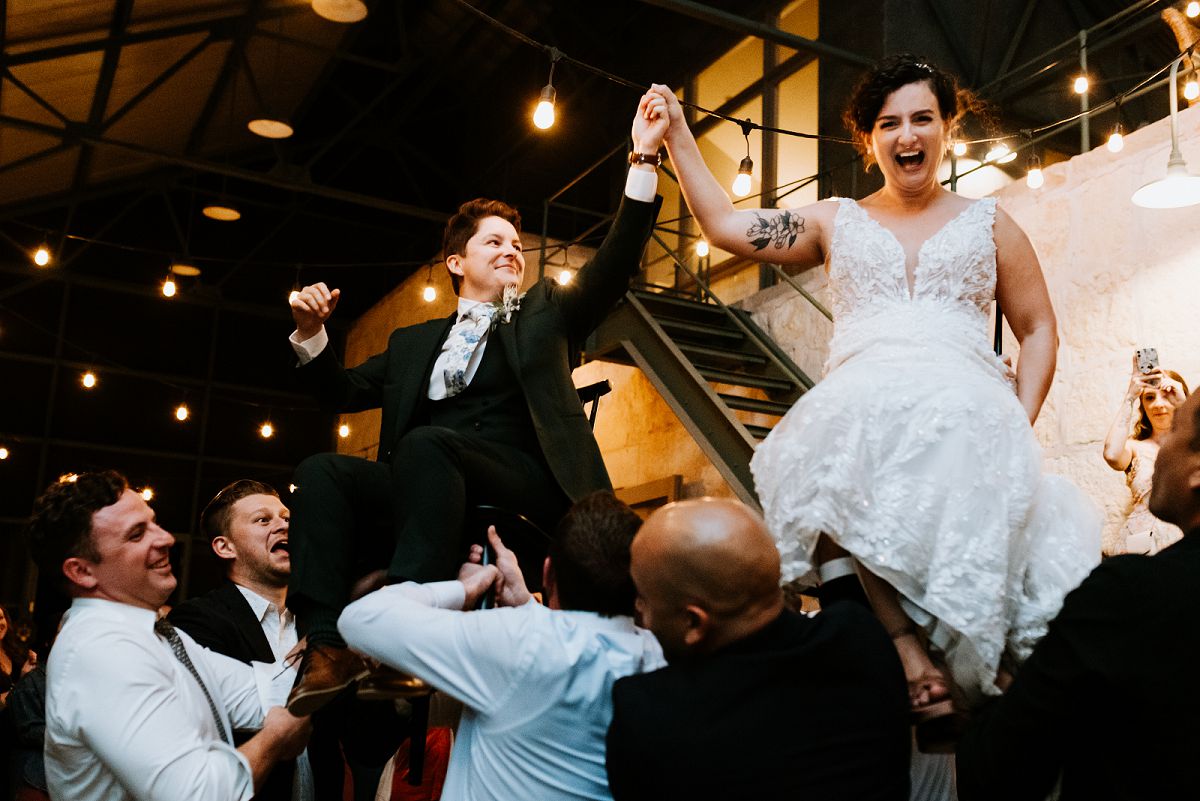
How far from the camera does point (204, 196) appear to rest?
1474cm

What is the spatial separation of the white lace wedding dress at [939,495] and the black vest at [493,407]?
33.1 inches

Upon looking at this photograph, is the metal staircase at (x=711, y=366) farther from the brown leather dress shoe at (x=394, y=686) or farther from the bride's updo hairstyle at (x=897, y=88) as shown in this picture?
the brown leather dress shoe at (x=394, y=686)

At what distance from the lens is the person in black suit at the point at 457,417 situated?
2.78 m

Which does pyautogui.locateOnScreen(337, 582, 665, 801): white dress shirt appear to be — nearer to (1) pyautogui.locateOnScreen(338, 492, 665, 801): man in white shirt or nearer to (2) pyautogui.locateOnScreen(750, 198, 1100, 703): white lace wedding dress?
(1) pyautogui.locateOnScreen(338, 492, 665, 801): man in white shirt

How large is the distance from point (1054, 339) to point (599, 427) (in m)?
7.81

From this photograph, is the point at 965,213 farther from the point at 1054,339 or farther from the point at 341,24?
the point at 341,24

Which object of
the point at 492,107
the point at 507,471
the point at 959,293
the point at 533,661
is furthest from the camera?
the point at 492,107

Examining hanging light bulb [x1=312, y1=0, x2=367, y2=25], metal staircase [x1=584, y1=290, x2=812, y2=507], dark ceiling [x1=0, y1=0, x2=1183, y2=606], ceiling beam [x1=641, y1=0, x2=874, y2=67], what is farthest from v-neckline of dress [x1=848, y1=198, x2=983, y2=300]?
hanging light bulb [x1=312, y1=0, x2=367, y2=25]

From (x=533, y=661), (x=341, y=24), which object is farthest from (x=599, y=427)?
(x=533, y=661)

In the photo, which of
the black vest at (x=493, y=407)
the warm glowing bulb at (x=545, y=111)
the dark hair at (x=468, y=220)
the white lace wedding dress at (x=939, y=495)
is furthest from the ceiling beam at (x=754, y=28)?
the white lace wedding dress at (x=939, y=495)

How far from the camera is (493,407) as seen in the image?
320cm

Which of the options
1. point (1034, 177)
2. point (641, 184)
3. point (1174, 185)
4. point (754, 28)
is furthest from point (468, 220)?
point (754, 28)

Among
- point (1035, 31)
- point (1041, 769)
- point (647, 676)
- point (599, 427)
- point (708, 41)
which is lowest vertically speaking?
point (1041, 769)

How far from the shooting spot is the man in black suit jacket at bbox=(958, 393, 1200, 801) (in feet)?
5.81
